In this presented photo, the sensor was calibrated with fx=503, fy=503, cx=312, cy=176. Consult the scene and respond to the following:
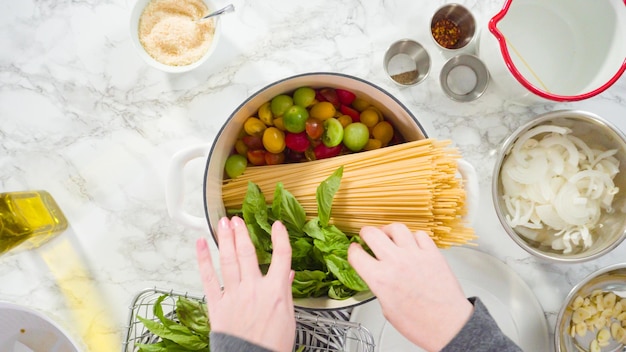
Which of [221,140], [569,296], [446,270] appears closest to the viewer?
[446,270]

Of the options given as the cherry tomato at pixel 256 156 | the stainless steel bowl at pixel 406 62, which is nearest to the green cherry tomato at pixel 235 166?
the cherry tomato at pixel 256 156

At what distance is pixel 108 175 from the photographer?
1.01 meters

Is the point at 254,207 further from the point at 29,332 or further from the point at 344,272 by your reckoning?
the point at 29,332

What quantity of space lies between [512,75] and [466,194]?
0.25 metres

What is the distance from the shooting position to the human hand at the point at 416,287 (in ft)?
2.20

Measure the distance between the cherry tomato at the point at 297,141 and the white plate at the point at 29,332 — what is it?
0.51 meters

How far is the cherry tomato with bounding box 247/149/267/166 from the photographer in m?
0.90

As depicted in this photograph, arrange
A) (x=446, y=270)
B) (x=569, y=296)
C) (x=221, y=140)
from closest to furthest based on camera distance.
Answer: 1. (x=446, y=270)
2. (x=221, y=140)
3. (x=569, y=296)

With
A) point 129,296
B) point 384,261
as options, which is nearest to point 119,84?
point 129,296

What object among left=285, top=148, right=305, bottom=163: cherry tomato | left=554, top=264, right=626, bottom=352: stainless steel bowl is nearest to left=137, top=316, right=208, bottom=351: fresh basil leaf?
left=285, top=148, right=305, bottom=163: cherry tomato

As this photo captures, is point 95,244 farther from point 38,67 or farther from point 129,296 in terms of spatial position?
point 38,67

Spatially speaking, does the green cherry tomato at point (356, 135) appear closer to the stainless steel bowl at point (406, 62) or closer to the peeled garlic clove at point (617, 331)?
the stainless steel bowl at point (406, 62)

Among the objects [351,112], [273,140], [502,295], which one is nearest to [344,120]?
[351,112]

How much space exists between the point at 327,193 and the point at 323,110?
17 cm
